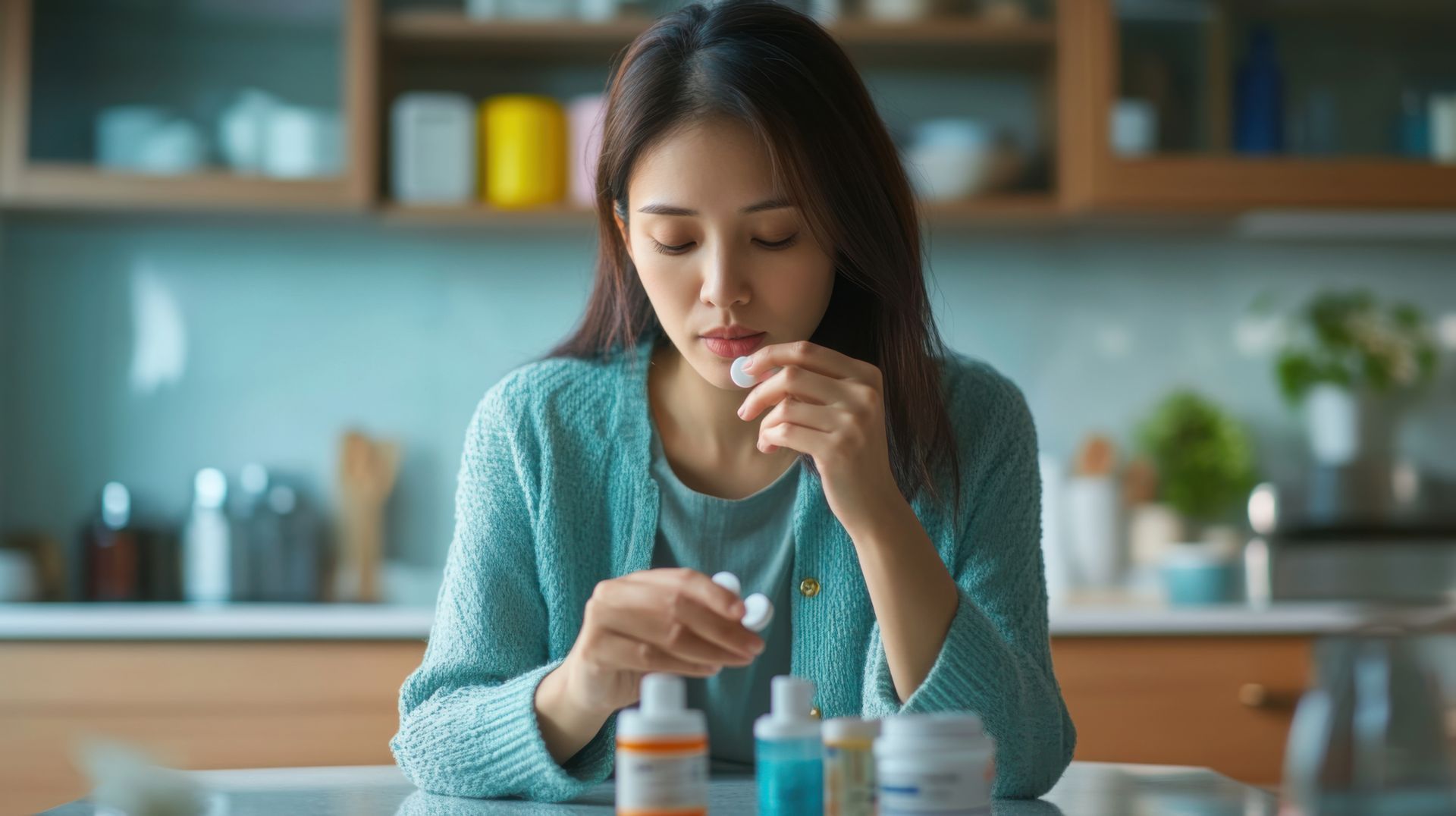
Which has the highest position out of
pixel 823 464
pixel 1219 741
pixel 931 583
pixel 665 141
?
pixel 665 141

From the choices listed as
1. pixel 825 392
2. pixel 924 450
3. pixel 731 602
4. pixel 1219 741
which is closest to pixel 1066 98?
pixel 1219 741

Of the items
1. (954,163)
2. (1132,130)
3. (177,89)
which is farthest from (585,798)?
(177,89)

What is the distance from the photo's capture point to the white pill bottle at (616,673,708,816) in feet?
2.72

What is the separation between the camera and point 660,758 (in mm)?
830

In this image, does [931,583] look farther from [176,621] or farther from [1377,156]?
[1377,156]

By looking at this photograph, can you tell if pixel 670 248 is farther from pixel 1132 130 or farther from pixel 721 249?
pixel 1132 130

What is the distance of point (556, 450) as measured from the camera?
147cm

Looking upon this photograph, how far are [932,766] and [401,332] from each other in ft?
8.27

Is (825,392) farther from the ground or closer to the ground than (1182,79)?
closer to the ground

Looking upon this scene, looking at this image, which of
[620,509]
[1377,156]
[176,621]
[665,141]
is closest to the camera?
[665,141]

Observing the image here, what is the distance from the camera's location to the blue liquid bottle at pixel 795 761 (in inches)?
35.7

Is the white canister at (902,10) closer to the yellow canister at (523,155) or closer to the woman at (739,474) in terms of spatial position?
the yellow canister at (523,155)

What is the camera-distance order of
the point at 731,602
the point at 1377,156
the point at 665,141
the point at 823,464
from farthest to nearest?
the point at 1377,156 < the point at 665,141 < the point at 823,464 < the point at 731,602

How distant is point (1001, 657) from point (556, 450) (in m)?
0.53
